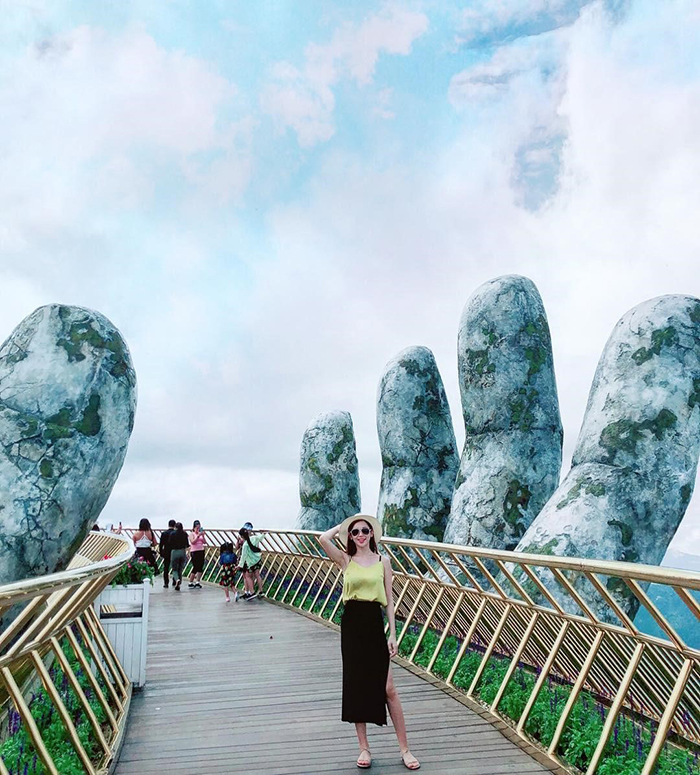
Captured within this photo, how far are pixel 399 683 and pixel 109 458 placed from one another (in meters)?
3.52

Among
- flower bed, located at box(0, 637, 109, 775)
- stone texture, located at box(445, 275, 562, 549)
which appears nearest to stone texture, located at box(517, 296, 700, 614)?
stone texture, located at box(445, 275, 562, 549)

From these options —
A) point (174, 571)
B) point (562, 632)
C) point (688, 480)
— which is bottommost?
point (174, 571)

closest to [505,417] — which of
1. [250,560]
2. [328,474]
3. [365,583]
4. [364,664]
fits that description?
[250,560]

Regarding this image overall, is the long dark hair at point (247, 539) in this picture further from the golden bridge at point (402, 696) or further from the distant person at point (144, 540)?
the golden bridge at point (402, 696)

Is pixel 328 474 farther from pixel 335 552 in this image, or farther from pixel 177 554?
pixel 335 552

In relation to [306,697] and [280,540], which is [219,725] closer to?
[306,697]

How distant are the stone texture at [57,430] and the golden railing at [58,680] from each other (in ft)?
2.43

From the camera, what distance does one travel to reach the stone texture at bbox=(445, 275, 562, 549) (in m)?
11.9

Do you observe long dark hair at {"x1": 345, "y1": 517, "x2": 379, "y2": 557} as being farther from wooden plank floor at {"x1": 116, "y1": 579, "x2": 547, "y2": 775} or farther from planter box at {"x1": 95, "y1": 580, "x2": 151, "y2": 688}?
planter box at {"x1": 95, "y1": 580, "x2": 151, "y2": 688}

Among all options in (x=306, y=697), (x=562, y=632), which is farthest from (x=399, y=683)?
(x=562, y=632)

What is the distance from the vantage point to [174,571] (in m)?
16.8

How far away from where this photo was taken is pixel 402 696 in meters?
6.71

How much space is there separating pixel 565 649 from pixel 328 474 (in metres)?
12.0

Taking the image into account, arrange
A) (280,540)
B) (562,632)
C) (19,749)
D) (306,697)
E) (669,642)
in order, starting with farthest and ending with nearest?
(280,540)
(306,697)
(562,632)
(19,749)
(669,642)
